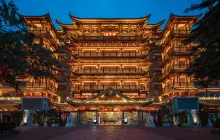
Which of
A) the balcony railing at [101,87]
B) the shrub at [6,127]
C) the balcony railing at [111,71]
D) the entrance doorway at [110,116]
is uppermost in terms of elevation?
the balcony railing at [111,71]

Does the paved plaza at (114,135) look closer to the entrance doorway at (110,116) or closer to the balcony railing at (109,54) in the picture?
the entrance doorway at (110,116)

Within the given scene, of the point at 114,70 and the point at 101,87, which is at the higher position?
the point at 114,70

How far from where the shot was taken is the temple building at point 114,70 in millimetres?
45156

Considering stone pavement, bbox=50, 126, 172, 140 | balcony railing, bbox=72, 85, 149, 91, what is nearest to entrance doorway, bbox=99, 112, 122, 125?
balcony railing, bbox=72, 85, 149, 91

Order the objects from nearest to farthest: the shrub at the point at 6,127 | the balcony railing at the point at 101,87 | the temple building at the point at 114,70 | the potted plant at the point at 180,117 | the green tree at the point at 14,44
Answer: the green tree at the point at 14,44 < the shrub at the point at 6,127 < the potted plant at the point at 180,117 < the temple building at the point at 114,70 < the balcony railing at the point at 101,87

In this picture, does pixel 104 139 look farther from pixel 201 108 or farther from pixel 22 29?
pixel 201 108

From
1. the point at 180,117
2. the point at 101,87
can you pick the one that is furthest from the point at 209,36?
the point at 101,87

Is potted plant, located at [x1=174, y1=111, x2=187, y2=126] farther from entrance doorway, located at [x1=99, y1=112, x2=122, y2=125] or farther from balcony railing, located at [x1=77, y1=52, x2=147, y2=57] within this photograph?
balcony railing, located at [x1=77, y1=52, x2=147, y2=57]

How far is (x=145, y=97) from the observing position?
161 ft

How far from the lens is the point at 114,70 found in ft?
167

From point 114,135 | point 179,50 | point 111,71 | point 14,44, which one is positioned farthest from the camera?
point 111,71

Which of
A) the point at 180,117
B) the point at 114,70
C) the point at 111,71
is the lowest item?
the point at 180,117

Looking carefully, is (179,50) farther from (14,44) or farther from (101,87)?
(14,44)

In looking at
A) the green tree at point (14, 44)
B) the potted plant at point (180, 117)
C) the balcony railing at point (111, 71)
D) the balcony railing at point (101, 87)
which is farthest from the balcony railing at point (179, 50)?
the green tree at point (14, 44)
